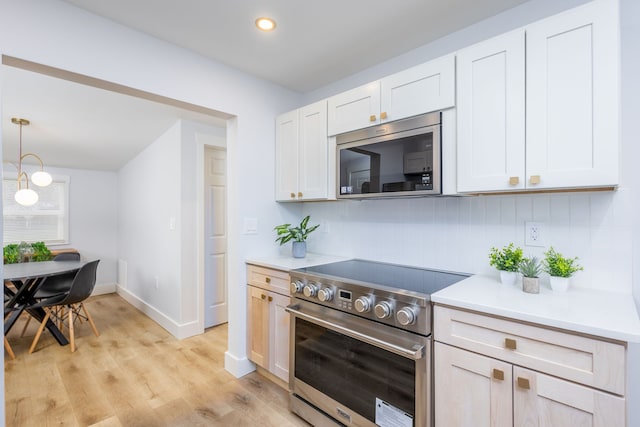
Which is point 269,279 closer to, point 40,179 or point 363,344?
point 363,344

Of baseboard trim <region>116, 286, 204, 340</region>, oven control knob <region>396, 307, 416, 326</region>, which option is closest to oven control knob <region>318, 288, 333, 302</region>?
oven control knob <region>396, 307, 416, 326</region>

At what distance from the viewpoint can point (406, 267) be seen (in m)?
2.14

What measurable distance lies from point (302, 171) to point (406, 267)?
3.60 ft

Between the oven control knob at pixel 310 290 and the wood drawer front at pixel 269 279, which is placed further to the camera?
the wood drawer front at pixel 269 279

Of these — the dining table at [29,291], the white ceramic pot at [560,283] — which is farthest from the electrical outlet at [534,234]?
the dining table at [29,291]

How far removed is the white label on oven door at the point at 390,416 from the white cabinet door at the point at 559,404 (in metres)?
0.46

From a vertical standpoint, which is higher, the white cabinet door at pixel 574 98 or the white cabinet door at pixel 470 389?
the white cabinet door at pixel 574 98

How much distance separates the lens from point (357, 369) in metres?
1.63

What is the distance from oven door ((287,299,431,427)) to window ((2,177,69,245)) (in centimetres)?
494

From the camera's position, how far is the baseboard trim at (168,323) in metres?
3.22

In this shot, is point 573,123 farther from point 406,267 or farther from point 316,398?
point 316,398

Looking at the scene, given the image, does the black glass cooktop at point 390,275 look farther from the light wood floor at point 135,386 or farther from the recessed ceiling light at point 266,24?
the recessed ceiling light at point 266,24

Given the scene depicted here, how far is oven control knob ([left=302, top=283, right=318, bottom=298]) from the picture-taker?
1.87 m

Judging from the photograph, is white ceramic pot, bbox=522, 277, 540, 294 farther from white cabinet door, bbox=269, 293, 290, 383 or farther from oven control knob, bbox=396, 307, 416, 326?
white cabinet door, bbox=269, 293, 290, 383
